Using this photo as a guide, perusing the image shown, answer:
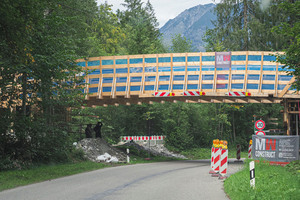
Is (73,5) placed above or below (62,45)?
above

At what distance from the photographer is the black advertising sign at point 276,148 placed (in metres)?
19.0

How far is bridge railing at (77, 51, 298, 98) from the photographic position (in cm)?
2595

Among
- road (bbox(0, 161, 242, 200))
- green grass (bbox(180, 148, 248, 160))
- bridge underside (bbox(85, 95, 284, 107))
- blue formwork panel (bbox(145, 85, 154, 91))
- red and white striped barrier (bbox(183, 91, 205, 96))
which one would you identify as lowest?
green grass (bbox(180, 148, 248, 160))

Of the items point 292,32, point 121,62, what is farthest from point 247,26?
point 292,32

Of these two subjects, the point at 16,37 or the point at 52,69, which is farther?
the point at 52,69

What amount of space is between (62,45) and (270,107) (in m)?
37.4

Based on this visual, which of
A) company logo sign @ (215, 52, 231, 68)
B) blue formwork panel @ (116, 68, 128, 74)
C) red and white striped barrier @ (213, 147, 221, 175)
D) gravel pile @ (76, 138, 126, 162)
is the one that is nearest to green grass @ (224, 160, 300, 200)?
red and white striped barrier @ (213, 147, 221, 175)

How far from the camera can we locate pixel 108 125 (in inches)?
1721

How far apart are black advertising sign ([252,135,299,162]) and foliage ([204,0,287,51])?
24597 millimetres

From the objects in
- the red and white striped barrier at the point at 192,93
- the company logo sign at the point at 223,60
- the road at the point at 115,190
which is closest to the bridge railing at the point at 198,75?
the company logo sign at the point at 223,60

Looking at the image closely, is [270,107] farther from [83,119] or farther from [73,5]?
[73,5]

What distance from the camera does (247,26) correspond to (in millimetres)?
47281

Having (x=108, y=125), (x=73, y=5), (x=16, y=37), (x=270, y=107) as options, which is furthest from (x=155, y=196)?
(x=270, y=107)

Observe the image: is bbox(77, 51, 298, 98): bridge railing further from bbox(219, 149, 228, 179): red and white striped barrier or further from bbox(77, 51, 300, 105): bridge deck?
bbox(219, 149, 228, 179): red and white striped barrier
